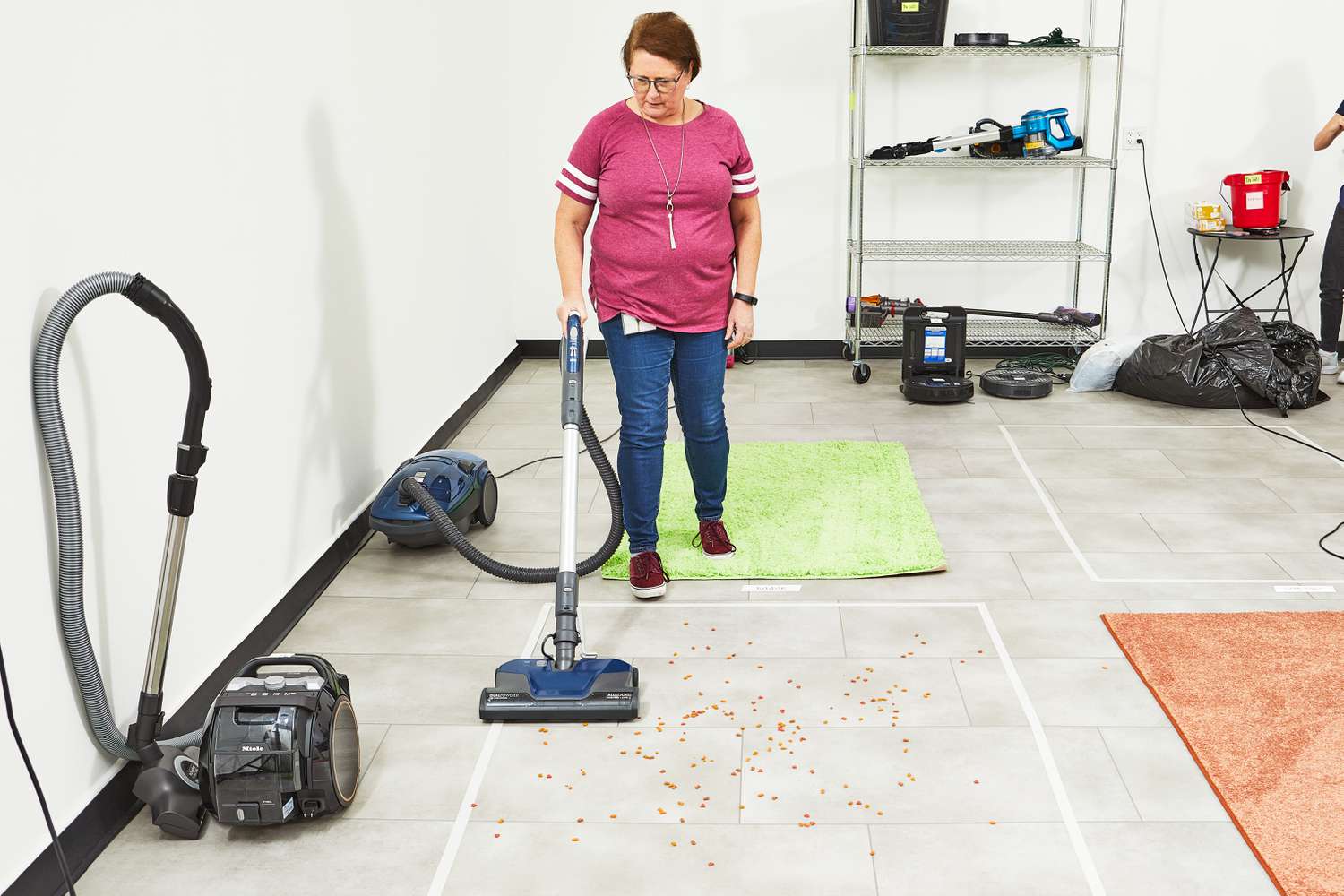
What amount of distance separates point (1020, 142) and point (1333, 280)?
133 centimetres

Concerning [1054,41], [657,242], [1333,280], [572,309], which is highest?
[1054,41]

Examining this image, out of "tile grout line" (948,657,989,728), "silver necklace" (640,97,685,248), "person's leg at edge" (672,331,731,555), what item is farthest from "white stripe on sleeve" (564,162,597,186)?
"tile grout line" (948,657,989,728)

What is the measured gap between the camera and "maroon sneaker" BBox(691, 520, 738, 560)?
326 cm

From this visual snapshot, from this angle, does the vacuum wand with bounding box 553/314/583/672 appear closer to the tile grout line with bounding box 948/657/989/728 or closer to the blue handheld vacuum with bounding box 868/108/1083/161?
the tile grout line with bounding box 948/657/989/728

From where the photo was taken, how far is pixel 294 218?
2965 mm

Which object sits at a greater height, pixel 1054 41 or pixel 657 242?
pixel 1054 41

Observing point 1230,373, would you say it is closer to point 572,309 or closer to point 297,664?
point 572,309

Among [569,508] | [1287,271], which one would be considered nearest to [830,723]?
[569,508]

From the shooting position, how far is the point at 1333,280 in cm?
496

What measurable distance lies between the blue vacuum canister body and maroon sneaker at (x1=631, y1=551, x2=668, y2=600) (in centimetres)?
53

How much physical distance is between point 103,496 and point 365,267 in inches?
59.5

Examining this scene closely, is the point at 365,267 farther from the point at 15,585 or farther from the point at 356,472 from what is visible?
the point at 15,585

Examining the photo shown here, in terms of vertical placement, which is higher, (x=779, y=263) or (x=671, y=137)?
(x=671, y=137)

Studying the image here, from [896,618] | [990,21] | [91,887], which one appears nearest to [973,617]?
[896,618]
